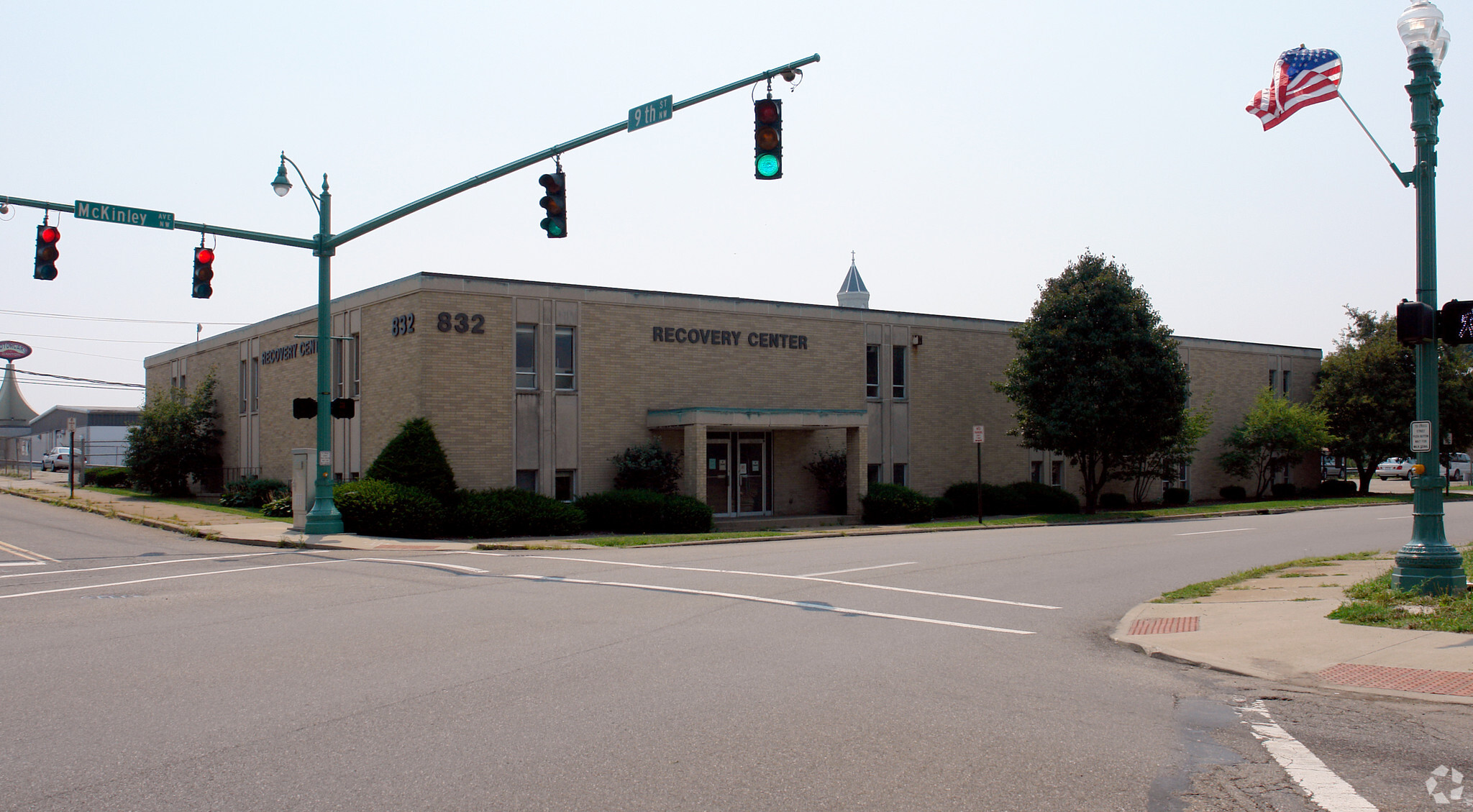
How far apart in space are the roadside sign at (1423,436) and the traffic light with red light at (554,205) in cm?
1103

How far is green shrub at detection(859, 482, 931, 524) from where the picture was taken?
3098cm

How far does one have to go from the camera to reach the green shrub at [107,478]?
46656 millimetres

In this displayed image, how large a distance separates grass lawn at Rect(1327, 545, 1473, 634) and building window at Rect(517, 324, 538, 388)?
20.0 meters

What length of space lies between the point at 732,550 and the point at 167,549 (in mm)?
10369

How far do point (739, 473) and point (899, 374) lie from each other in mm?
7049

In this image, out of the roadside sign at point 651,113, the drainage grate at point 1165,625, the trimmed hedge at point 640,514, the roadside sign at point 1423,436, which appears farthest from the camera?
the trimmed hedge at point 640,514

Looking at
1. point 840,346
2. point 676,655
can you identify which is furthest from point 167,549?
point 840,346

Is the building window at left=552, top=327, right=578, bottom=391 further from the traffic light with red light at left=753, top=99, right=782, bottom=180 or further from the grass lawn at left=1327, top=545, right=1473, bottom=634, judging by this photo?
the grass lawn at left=1327, top=545, right=1473, bottom=634

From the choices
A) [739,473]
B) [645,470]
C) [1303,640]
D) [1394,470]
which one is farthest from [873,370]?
[1394,470]

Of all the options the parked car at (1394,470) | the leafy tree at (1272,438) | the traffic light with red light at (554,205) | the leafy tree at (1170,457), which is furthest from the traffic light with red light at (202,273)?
the parked car at (1394,470)

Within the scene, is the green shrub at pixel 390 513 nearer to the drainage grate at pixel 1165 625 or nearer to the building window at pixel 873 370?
the building window at pixel 873 370

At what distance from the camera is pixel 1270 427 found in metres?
42.9

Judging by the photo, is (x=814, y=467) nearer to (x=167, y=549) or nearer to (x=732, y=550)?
(x=732, y=550)

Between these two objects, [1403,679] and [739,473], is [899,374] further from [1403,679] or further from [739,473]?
[1403,679]
